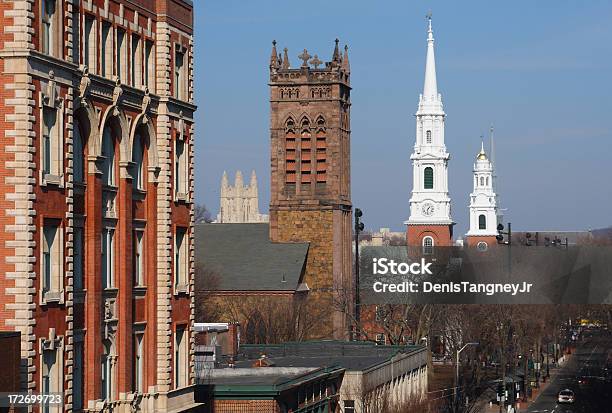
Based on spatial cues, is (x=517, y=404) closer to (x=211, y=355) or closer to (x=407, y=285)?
(x=407, y=285)

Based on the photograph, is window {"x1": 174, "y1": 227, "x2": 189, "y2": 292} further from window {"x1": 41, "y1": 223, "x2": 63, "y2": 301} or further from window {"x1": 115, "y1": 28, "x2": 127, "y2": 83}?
window {"x1": 41, "y1": 223, "x2": 63, "y2": 301}

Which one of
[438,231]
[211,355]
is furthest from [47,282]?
[438,231]

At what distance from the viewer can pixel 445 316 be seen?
118312 mm

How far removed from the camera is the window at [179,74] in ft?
127

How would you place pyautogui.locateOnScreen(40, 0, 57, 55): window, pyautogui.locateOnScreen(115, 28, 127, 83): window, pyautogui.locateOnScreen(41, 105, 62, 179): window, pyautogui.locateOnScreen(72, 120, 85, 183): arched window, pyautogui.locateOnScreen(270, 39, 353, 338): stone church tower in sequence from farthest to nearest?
pyautogui.locateOnScreen(270, 39, 353, 338): stone church tower < pyautogui.locateOnScreen(115, 28, 127, 83): window < pyautogui.locateOnScreen(72, 120, 85, 183): arched window < pyautogui.locateOnScreen(41, 105, 62, 179): window < pyautogui.locateOnScreen(40, 0, 57, 55): window

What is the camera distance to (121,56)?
35125mm

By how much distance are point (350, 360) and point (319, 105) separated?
178 feet

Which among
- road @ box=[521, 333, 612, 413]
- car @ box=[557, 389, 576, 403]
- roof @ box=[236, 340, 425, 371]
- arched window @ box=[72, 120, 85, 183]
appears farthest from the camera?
car @ box=[557, 389, 576, 403]

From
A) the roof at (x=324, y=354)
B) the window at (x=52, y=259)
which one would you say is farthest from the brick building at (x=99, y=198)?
the roof at (x=324, y=354)

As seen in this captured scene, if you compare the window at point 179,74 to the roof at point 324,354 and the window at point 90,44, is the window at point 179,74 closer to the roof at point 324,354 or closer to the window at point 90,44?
the window at point 90,44

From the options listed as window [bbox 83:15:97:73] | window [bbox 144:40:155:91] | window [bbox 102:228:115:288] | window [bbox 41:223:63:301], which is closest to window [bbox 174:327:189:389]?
window [bbox 102:228:115:288]

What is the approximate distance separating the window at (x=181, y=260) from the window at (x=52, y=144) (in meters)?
8.47

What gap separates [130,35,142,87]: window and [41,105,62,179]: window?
533 centimetres

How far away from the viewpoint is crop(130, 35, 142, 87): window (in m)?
35.9
